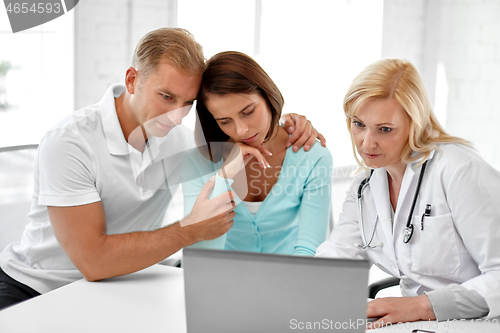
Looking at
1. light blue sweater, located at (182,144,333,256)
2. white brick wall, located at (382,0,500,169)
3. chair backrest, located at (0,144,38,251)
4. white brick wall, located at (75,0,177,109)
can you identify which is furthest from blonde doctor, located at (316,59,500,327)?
white brick wall, located at (382,0,500,169)

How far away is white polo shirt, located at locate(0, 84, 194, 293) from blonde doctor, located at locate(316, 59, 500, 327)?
491mm

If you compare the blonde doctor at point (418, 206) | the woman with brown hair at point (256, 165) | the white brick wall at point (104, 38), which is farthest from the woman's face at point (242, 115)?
the white brick wall at point (104, 38)

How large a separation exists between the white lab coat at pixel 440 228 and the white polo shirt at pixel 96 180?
497mm

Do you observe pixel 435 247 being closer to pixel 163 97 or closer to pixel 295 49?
pixel 163 97

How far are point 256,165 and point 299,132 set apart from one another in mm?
170

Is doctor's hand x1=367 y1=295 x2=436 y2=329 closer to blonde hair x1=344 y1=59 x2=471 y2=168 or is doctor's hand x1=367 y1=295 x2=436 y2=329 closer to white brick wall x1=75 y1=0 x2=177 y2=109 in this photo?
blonde hair x1=344 y1=59 x2=471 y2=168

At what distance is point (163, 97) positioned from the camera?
1302mm

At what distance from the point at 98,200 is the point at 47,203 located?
118mm

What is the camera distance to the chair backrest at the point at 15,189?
1.42m

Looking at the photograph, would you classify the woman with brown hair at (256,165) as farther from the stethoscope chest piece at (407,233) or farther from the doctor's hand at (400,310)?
the doctor's hand at (400,310)

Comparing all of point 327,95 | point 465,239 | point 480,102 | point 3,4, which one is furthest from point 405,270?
point 480,102

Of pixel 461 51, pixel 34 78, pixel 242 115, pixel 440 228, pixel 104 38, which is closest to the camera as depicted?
pixel 440 228

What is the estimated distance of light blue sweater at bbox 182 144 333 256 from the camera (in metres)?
1.39

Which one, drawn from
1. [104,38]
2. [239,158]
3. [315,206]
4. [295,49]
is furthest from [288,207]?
[295,49]
